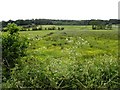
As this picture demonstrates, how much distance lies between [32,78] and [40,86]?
24 cm

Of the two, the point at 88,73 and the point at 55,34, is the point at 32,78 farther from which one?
the point at 55,34

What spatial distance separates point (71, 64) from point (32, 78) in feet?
2.44

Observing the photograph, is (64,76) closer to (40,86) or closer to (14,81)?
(40,86)

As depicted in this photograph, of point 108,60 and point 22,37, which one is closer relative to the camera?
point 108,60

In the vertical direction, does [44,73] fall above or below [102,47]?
above

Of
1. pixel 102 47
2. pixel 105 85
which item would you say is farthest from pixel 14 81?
pixel 102 47

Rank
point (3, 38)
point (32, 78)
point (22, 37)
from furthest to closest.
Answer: point (22, 37), point (3, 38), point (32, 78)

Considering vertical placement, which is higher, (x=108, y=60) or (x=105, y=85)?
(x=108, y=60)

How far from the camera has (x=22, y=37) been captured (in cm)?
1536

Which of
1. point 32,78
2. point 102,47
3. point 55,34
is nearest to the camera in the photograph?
point 32,78

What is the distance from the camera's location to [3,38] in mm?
13742

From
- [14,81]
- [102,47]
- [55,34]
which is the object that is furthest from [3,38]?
[55,34]

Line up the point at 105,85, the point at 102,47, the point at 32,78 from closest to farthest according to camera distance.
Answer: the point at 105,85 < the point at 32,78 < the point at 102,47

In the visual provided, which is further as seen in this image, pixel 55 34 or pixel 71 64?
pixel 55 34
